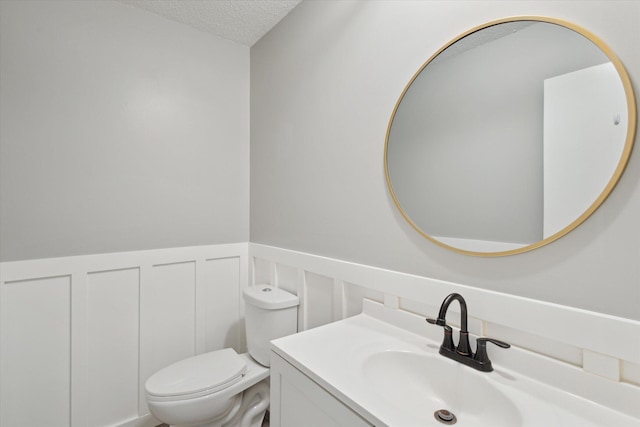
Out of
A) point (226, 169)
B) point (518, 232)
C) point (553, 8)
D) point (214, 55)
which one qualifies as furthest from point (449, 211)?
point (214, 55)

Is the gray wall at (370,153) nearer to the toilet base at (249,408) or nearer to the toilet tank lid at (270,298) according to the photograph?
the toilet tank lid at (270,298)

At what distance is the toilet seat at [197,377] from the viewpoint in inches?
52.2

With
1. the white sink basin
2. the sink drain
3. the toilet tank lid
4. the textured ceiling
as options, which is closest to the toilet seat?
the toilet tank lid

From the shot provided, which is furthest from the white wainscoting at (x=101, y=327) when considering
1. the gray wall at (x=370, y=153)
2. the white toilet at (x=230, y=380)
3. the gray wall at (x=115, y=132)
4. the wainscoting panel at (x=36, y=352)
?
the gray wall at (x=370, y=153)

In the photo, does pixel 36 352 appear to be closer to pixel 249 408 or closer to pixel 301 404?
pixel 249 408

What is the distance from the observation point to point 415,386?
95 cm

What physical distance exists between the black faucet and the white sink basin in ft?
0.07

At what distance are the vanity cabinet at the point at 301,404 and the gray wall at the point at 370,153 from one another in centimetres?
53

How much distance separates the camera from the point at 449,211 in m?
1.03

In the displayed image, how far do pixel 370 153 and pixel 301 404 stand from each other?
0.94 m

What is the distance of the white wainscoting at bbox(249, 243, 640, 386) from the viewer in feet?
2.29

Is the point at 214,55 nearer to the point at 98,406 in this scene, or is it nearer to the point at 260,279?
the point at 260,279

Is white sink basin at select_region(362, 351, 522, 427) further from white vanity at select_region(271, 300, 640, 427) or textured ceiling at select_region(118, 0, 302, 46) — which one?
textured ceiling at select_region(118, 0, 302, 46)

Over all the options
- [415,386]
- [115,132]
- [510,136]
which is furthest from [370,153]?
[115,132]
